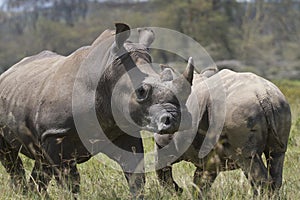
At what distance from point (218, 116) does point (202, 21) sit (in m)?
32.3

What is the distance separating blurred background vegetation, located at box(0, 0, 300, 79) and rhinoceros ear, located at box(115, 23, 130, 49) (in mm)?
26880

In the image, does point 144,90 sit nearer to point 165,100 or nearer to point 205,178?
point 165,100

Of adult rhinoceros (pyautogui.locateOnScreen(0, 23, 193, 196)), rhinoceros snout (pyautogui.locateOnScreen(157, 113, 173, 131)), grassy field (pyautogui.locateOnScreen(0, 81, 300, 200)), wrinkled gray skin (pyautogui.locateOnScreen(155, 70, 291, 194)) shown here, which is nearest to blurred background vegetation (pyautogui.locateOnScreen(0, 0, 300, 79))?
grassy field (pyautogui.locateOnScreen(0, 81, 300, 200))

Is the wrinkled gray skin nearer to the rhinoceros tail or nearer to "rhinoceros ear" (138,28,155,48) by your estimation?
the rhinoceros tail

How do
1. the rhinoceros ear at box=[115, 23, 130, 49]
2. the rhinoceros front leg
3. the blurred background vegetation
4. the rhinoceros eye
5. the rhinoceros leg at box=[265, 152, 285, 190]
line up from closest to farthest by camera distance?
1. the rhinoceros eye
2. the rhinoceros ear at box=[115, 23, 130, 49]
3. the rhinoceros leg at box=[265, 152, 285, 190]
4. the rhinoceros front leg
5. the blurred background vegetation

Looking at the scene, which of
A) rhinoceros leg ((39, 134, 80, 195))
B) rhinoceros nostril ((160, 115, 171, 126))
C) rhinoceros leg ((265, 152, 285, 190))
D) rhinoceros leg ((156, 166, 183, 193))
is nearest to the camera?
rhinoceros nostril ((160, 115, 171, 126))

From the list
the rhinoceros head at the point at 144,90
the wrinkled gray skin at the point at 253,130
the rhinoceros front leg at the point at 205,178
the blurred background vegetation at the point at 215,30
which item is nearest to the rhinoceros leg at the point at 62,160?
the rhinoceros head at the point at 144,90

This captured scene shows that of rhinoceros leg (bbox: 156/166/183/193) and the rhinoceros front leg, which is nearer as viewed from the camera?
the rhinoceros front leg

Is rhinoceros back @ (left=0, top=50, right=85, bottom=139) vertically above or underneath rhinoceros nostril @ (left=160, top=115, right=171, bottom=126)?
underneath

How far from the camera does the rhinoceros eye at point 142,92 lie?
4840 mm

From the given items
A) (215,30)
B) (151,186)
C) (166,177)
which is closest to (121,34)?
(151,186)

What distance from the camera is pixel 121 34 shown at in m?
5.21

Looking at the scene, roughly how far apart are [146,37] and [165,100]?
38.8 inches

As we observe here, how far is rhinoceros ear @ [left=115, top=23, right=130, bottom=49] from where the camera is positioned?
5196mm
